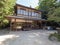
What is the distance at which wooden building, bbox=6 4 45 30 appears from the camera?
27078 millimetres

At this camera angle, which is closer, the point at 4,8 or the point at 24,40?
the point at 24,40

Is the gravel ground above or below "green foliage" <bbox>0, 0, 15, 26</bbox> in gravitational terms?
below

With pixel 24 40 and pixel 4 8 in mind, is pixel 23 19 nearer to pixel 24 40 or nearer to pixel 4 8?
pixel 4 8

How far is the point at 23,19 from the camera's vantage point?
29.0 meters

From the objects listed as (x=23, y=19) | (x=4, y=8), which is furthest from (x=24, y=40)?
(x=23, y=19)

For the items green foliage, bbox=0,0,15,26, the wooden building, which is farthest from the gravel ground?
the wooden building

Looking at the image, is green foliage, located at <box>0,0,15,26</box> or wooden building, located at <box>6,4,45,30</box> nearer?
green foliage, located at <box>0,0,15,26</box>

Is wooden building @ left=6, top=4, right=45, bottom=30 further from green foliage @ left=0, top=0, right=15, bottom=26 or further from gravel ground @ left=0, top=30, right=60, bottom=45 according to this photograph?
gravel ground @ left=0, top=30, right=60, bottom=45

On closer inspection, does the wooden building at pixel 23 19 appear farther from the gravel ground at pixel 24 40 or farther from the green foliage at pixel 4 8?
the gravel ground at pixel 24 40

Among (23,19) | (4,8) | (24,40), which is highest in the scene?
(4,8)

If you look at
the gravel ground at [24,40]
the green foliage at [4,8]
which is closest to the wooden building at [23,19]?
the green foliage at [4,8]

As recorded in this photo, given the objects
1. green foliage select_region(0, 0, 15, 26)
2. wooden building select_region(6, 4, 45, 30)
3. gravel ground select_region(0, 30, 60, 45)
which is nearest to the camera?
gravel ground select_region(0, 30, 60, 45)

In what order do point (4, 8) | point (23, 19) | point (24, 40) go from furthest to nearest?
point (23, 19) < point (4, 8) < point (24, 40)

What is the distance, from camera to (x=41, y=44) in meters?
15.4
